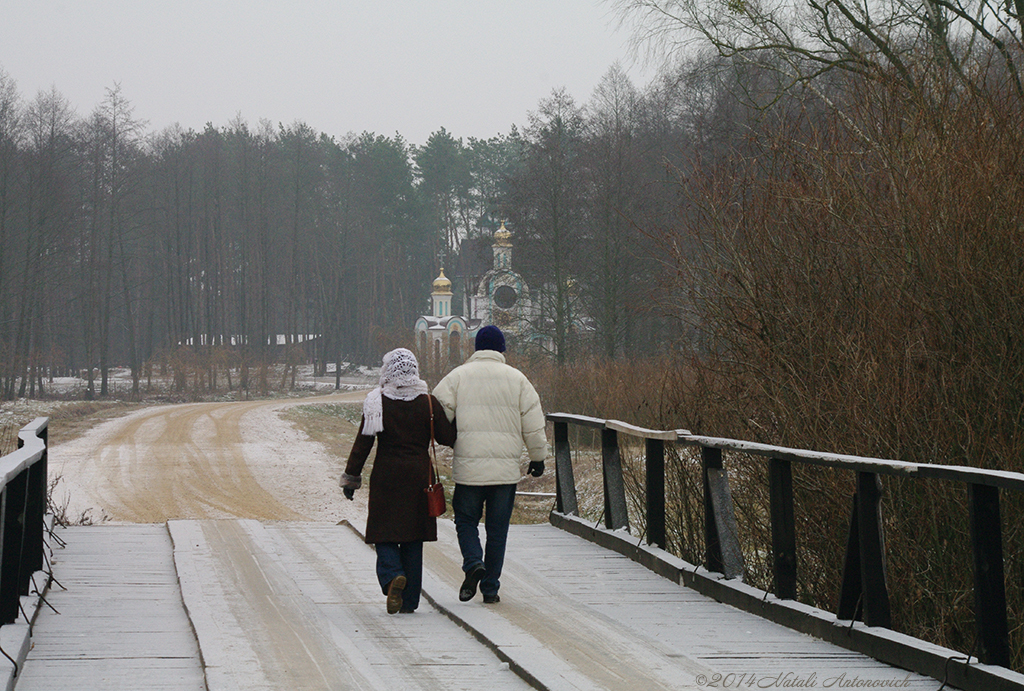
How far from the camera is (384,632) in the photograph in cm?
656

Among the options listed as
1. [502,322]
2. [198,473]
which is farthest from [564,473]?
[502,322]

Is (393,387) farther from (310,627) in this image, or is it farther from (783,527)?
(783,527)

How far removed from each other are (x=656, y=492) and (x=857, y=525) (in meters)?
2.91

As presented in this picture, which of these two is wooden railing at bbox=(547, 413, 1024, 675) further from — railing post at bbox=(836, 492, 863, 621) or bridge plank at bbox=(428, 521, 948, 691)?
bridge plank at bbox=(428, 521, 948, 691)

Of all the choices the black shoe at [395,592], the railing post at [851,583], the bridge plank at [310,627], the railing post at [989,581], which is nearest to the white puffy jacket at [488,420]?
the black shoe at [395,592]

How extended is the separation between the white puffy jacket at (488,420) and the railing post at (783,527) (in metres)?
1.42

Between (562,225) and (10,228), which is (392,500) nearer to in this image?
(562,225)

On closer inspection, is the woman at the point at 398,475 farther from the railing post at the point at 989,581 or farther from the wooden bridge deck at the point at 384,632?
the railing post at the point at 989,581

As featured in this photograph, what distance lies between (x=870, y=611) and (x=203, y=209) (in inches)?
3343

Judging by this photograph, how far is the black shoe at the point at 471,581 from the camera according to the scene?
7.27 meters

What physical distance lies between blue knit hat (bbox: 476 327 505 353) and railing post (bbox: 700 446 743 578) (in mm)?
1489

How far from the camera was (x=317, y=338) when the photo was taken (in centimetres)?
9319

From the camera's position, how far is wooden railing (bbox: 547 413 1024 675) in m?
4.92

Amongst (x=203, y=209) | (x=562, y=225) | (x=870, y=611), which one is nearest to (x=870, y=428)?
(x=870, y=611)
